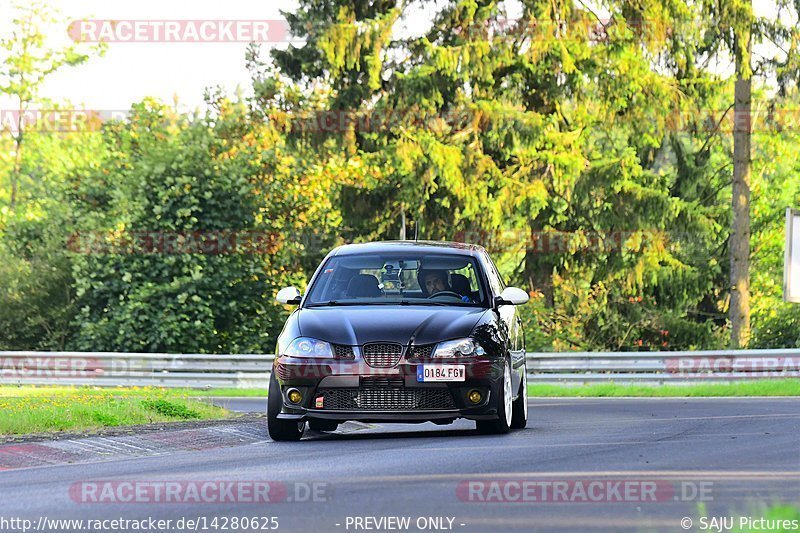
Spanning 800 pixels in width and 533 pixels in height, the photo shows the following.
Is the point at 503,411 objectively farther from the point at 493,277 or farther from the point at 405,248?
the point at 405,248

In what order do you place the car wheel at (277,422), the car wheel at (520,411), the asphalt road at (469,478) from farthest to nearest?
the car wheel at (520,411) → the car wheel at (277,422) → the asphalt road at (469,478)

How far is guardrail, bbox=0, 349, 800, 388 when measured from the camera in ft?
91.9

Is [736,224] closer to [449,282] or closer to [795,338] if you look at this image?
[795,338]

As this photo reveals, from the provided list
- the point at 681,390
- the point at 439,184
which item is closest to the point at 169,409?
the point at 681,390

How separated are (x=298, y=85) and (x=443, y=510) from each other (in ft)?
113

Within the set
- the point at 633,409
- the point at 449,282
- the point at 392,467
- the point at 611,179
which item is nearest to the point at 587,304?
the point at 611,179

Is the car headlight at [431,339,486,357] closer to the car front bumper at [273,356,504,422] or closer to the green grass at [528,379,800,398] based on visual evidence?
the car front bumper at [273,356,504,422]

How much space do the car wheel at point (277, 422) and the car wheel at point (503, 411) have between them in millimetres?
1658

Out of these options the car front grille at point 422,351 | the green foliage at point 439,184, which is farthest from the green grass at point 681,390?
the car front grille at point 422,351

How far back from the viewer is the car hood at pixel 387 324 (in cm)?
1245

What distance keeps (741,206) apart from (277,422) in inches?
1078

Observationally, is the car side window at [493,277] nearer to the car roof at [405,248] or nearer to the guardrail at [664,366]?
the car roof at [405,248]

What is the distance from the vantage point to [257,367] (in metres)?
32.7

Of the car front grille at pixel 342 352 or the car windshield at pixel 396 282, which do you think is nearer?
the car front grille at pixel 342 352
